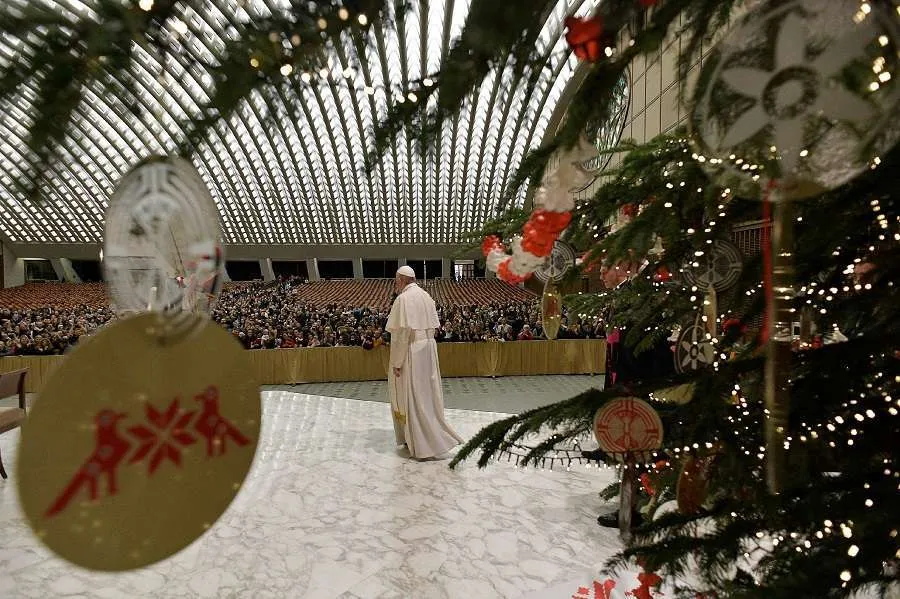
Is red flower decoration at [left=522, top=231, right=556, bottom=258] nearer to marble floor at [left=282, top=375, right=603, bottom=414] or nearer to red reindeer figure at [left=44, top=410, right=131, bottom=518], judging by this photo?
red reindeer figure at [left=44, top=410, right=131, bottom=518]

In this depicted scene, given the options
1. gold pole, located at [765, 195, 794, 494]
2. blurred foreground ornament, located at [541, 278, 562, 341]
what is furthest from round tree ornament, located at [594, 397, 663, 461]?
blurred foreground ornament, located at [541, 278, 562, 341]

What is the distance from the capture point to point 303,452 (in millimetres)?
6371

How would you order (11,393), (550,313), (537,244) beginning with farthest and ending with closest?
(11,393) < (550,313) < (537,244)

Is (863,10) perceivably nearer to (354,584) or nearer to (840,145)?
(840,145)

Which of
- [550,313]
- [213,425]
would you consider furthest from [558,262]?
[213,425]

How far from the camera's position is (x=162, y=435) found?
0.78m

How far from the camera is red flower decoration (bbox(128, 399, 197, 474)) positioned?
0.75 meters

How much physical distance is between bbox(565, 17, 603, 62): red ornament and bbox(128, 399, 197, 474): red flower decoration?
0.71 meters

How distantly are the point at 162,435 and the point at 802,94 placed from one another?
96 cm

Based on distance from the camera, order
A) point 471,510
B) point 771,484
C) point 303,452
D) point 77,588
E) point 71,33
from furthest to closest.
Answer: point 303,452 → point 471,510 → point 77,588 → point 771,484 → point 71,33

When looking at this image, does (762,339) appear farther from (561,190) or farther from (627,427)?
(561,190)

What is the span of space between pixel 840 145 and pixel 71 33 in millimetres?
911

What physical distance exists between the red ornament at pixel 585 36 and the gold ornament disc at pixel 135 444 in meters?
0.62

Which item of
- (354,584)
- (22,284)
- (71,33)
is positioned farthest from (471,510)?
(22,284)
